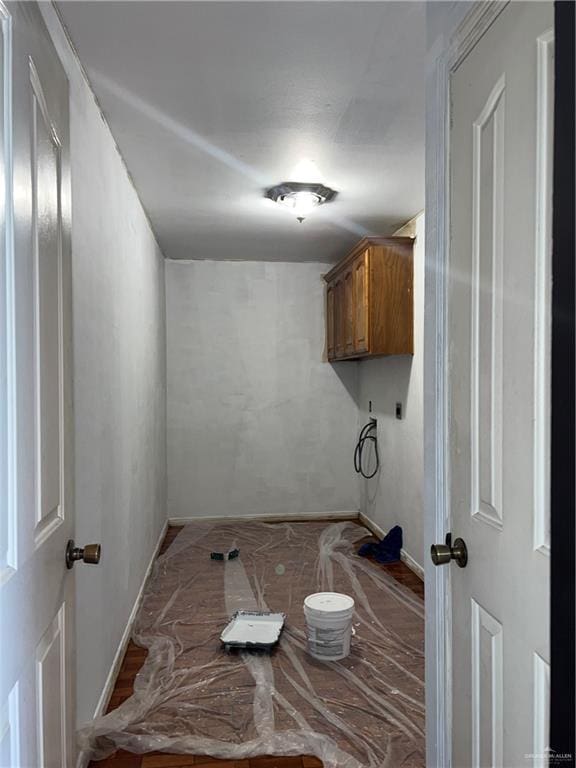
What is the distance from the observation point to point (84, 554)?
1.27 meters

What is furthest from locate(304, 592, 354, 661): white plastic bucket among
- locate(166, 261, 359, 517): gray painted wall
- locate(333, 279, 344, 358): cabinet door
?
locate(166, 261, 359, 517): gray painted wall

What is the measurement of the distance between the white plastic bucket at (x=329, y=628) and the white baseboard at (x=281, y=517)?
255cm

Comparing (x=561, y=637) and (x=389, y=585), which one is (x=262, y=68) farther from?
(x=389, y=585)

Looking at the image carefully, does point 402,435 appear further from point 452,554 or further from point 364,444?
point 452,554

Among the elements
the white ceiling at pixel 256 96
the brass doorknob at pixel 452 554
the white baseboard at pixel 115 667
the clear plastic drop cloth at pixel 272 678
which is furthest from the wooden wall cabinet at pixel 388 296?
the brass doorknob at pixel 452 554

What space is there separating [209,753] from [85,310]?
1.66m

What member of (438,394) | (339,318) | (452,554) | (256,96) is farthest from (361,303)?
(452,554)

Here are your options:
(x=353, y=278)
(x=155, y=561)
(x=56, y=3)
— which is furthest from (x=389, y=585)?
(x=56, y=3)

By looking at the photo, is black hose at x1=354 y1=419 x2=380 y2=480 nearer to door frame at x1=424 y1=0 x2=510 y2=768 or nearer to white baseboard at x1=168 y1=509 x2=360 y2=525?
white baseboard at x1=168 y1=509 x2=360 y2=525

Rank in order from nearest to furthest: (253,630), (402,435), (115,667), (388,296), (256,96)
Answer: (256,96)
(115,667)
(253,630)
(388,296)
(402,435)

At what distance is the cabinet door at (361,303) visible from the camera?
3889mm

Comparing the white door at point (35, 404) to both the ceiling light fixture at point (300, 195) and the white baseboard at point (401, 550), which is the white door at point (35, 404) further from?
the white baseboard at point (401, 550)

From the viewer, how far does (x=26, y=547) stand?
3.18 feet

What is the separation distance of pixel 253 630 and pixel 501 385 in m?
2.26
